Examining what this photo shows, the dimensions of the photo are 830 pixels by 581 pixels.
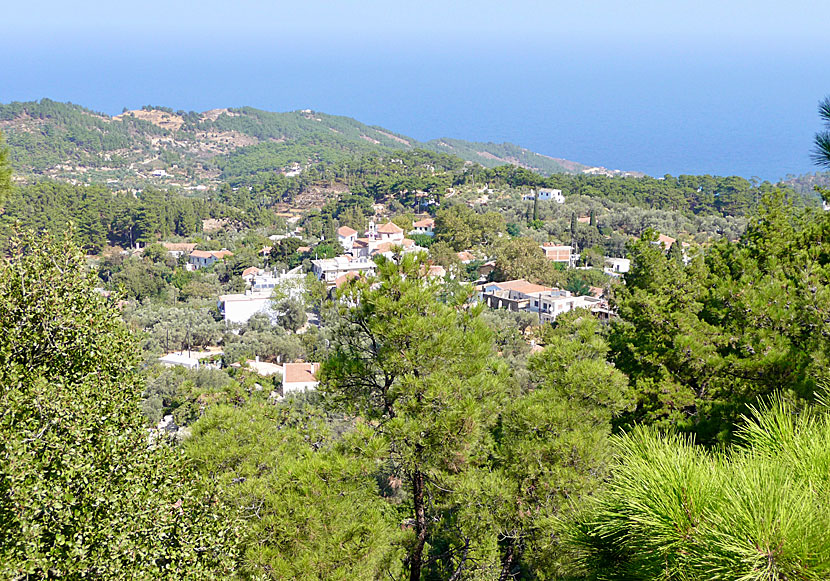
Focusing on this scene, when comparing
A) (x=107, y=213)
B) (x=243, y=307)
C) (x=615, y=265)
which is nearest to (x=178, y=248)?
(x=107, y=213)

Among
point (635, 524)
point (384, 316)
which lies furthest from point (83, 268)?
point (635, 524)

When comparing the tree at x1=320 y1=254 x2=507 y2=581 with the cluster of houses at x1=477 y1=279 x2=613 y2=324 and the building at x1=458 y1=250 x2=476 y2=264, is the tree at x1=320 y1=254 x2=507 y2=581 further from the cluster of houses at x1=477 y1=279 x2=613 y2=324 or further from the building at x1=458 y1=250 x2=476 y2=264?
the building at x1=458 y1=250 x2=476 y2=264

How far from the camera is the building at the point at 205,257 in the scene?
3722cm

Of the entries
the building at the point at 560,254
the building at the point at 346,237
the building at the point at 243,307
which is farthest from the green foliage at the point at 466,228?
the building at the point at 243,307

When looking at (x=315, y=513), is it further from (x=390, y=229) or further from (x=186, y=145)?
(x=186, y=145)

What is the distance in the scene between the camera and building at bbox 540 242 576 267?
33625 mm

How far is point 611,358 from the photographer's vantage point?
9016 millimetres

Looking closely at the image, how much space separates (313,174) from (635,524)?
217ft

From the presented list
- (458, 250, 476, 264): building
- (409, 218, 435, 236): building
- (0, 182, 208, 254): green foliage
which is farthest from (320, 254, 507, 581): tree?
(0, 182, 208, 254): green foliage

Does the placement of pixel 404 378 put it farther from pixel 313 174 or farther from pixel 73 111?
pixel 73 111

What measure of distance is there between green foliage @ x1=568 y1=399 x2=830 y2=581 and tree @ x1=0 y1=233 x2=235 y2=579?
2.09 meters

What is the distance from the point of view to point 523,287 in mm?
27578

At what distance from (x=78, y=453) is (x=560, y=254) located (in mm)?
32503

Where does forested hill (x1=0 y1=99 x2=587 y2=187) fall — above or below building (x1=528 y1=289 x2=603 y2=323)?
below
